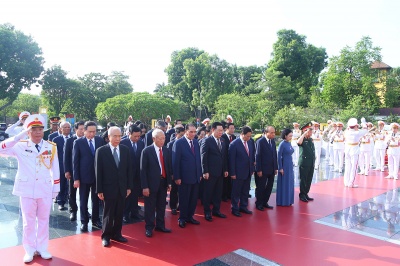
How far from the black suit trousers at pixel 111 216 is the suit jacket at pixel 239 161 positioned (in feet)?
6.92

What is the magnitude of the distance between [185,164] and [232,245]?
136 centimetres

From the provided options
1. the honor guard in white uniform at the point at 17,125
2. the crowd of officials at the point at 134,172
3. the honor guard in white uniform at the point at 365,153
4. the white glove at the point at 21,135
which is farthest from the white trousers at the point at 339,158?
the white glove at the point at 21,135

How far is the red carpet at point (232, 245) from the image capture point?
3703 mm

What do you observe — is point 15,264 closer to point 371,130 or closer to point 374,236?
point 374,236

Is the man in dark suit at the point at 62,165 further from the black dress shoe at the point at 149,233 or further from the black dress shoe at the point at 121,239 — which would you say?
the black dress shoe at the point at 149,233

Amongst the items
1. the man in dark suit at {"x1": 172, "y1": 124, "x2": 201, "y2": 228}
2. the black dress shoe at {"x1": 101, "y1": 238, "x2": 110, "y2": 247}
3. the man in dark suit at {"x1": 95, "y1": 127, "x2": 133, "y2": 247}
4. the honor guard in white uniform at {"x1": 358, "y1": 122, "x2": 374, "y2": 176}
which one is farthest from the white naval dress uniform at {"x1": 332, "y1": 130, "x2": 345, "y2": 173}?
the black dress shoe at {"x1": 101, "y1": 238, "x2": 110, "y2": 247}

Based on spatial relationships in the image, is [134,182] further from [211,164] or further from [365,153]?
[365,153]

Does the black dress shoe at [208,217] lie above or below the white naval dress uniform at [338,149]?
below

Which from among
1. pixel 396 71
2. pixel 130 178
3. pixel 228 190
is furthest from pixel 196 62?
pixel 130 178

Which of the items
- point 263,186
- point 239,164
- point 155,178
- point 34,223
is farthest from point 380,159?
point 34,223

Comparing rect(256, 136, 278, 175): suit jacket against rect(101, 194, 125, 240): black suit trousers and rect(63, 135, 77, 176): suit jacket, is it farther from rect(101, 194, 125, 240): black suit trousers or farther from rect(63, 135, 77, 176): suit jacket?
rect(63, 135, 77, 176): suit jacket

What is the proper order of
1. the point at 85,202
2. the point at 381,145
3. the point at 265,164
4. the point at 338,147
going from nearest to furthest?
the point at 85,202, the point at 265,164, the point at 338,147, the point at 381,145

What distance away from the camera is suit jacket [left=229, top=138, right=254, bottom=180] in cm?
544

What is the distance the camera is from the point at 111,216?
406 cm
